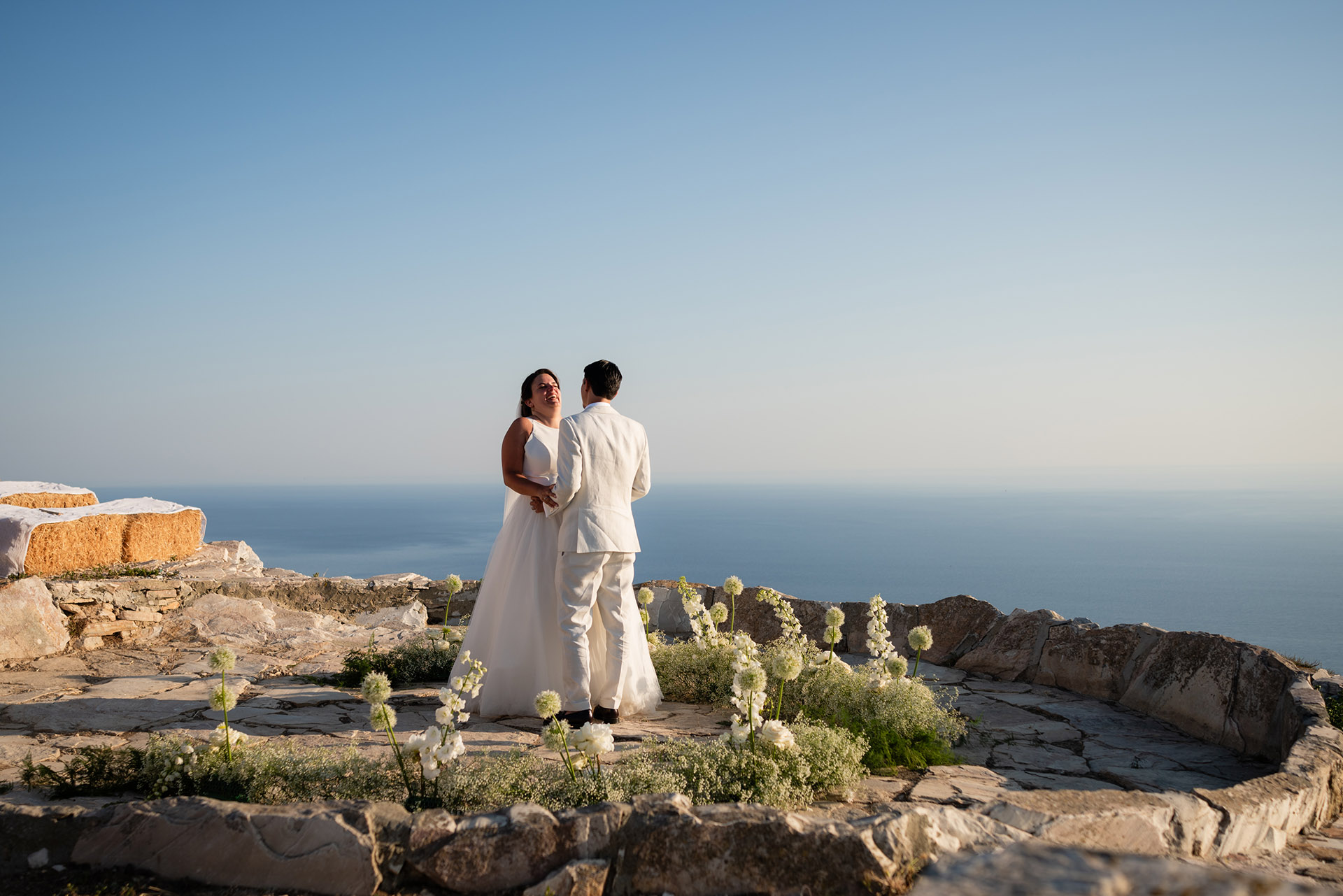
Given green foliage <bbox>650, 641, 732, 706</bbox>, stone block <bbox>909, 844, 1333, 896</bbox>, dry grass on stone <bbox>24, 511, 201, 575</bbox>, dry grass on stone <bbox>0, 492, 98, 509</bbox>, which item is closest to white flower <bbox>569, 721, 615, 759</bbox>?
stone block <bbox>909, 844, 1333, 896</bbox>

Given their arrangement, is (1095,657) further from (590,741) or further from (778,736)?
(590,741)

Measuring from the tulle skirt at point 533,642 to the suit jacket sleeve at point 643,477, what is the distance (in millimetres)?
552

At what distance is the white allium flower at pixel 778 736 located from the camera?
313 centimetres

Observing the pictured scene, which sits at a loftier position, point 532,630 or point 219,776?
point 532,630

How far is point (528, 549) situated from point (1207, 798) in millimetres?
3558

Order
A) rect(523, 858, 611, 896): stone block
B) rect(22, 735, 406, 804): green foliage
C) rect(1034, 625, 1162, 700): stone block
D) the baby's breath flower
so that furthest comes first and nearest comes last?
1. rect(1034, 625, 1162, 700): stone block
2. the baby's breath flower
3. rect(22, 735, 406, 804): green foliage
4. rect(523, 858, 611, 896): stone block

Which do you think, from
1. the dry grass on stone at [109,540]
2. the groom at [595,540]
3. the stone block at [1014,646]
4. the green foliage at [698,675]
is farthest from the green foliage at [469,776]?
the dry grass on stone at [109,540]

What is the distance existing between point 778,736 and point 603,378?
7.88 feet

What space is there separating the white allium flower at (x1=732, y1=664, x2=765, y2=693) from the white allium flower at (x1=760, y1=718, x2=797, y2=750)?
0.60ft

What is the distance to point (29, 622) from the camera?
5.90 metres

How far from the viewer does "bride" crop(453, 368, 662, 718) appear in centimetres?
469

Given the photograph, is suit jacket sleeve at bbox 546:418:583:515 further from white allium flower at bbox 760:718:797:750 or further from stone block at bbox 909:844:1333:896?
stone block at bbox 909:844:1333:896

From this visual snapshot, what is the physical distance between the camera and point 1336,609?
2512cm

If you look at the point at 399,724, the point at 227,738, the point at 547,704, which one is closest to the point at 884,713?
the point at 547,704
